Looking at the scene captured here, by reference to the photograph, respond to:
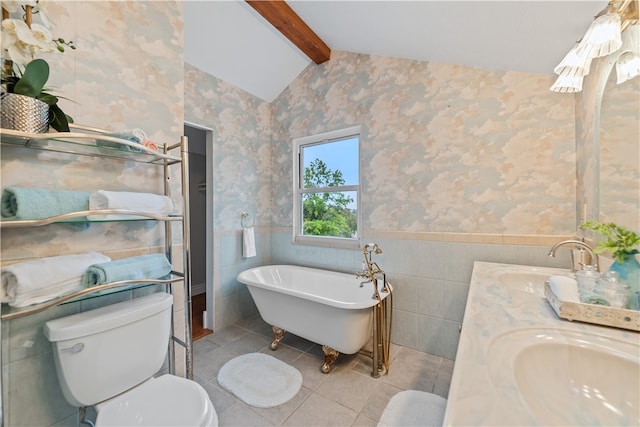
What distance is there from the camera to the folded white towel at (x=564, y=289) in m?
0.79

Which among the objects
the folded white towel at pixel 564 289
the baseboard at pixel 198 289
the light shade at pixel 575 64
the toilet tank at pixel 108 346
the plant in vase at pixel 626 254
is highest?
the light shade at pixel 575 64

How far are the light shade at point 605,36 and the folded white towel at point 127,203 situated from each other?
82.9 inches

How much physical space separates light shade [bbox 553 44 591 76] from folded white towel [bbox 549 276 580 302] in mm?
1036

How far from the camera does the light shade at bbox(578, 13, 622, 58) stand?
3.21ft

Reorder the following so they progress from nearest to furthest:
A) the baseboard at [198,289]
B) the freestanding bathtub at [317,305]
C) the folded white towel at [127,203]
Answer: the folded white towel at [127,203], the freestanding bathtub at [317,305], the baseboard at [198,289]

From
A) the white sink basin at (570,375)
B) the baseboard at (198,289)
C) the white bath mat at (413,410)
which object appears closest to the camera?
the white sink basin at (570,375)

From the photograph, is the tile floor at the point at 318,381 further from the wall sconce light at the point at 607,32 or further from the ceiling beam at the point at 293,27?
the ceiling beam at the point at 293,27

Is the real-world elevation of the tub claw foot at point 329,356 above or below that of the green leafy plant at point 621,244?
below

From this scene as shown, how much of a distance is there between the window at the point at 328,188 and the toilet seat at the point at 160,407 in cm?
176

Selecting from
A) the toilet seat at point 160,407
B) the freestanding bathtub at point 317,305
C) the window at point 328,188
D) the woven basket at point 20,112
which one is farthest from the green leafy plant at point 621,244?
the woven basket at point 20,112

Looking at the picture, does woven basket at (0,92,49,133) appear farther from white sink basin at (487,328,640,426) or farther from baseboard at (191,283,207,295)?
baseboard at (191,283,207,295)

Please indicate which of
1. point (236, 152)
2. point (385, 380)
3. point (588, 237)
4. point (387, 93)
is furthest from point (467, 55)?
point (385, 380)

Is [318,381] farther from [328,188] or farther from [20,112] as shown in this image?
[20,112]

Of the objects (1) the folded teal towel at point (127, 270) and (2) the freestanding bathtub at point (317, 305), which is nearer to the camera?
(1) the folded teal towel at point (127, 270)
